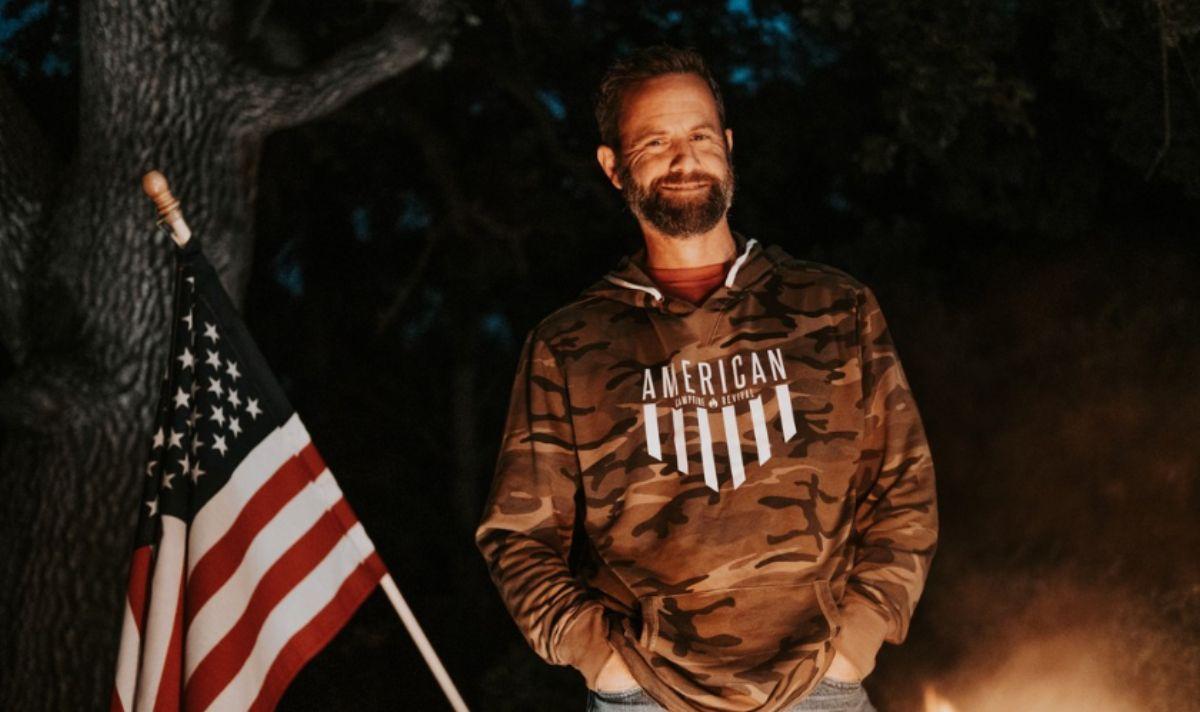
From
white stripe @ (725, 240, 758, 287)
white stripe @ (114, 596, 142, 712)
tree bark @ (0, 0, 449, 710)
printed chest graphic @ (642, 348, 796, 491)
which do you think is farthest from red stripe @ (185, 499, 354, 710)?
tree bark @ (0, 0, 449, 710)

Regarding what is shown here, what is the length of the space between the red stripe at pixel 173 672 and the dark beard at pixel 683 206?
1.64 meters

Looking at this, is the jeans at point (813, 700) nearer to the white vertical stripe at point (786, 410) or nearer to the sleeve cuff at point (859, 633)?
the sleeve cuff at point (859, 633)

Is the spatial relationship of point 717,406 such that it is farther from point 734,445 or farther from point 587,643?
point 587,643

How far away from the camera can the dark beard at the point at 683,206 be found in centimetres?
328

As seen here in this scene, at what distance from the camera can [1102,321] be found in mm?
7434

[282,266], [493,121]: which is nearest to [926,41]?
[493,121]

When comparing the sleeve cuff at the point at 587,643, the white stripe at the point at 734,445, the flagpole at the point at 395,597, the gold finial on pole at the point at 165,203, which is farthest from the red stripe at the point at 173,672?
the white stripe at the point at 734,445

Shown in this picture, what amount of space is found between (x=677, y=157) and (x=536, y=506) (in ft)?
2.98

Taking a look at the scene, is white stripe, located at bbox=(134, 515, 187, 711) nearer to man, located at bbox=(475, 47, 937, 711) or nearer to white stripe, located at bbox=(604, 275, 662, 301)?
man, located at bbox=(475, 47, 937, 711)

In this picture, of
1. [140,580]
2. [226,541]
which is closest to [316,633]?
[226,541]

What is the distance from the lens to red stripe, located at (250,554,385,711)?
12.2ft

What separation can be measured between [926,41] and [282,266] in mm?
7084

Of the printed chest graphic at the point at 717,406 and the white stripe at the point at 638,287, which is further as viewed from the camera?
the white stripe at the point at 638,287

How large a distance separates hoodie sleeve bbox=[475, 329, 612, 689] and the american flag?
68 centimetres
